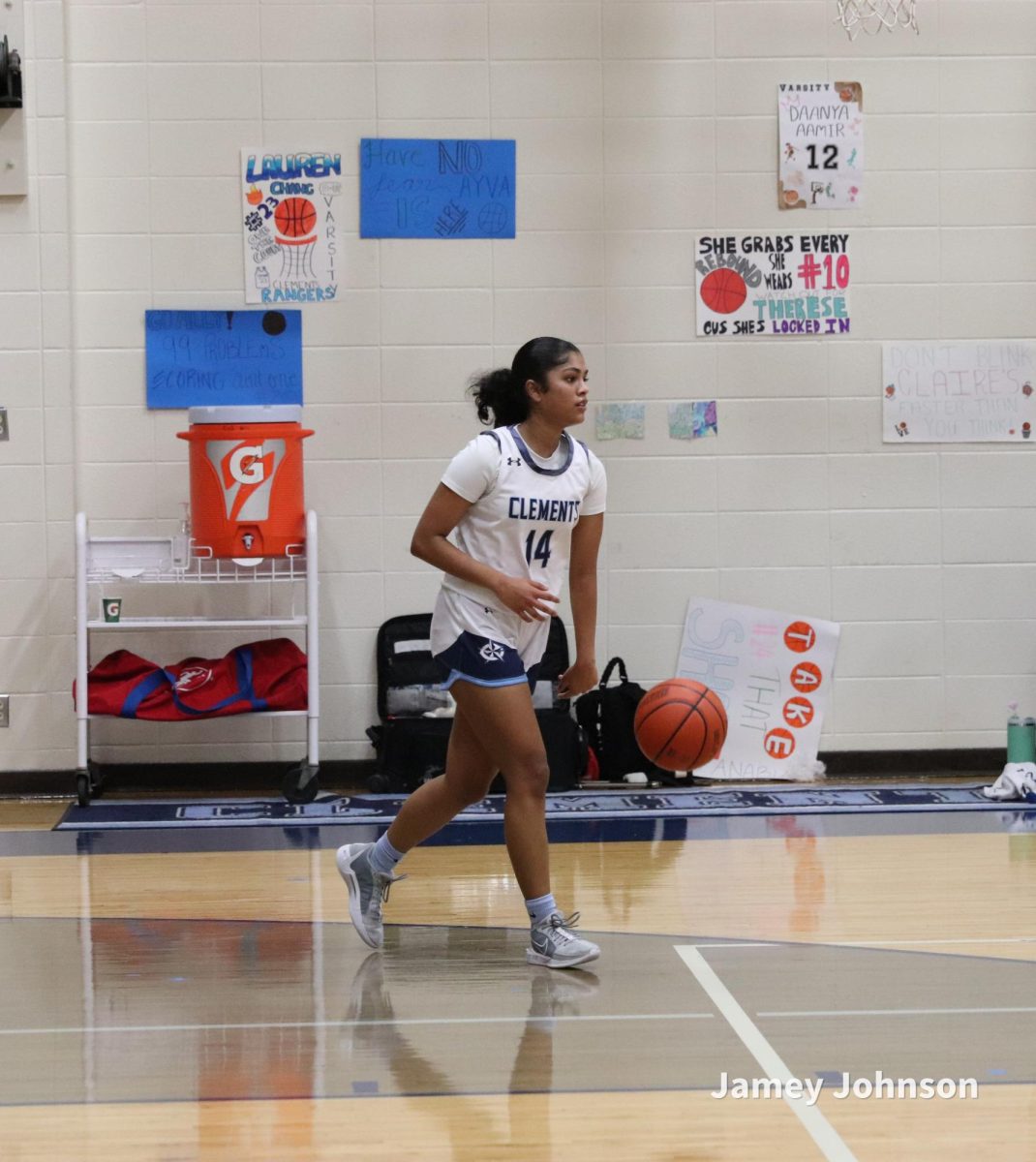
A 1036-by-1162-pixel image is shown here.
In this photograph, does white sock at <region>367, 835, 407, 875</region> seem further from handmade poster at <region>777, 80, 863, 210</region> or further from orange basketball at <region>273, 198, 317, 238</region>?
handmade poster at <region>777, 80, 863, 210</region>

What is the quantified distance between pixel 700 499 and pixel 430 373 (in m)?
1.20

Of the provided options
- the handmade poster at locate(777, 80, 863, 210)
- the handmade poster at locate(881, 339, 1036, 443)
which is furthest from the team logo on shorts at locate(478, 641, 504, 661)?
the handmade poster at locate(777, 80, 863, 210)

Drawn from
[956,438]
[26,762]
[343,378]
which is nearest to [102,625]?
[26,762]

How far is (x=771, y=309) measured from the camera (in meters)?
6.33

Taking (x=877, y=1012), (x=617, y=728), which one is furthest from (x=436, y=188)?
(x=877, y=1012)

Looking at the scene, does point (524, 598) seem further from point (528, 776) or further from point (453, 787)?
point (453, 787)

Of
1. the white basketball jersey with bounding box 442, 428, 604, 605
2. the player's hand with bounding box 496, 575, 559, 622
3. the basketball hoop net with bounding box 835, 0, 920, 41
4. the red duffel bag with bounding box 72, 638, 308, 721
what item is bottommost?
the red duffel bag with bounding box 72, 638, 308, 721

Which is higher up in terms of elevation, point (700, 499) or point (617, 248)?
point (617, 248)

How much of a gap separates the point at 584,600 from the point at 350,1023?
1.20m

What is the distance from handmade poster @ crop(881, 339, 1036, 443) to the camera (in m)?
6.38

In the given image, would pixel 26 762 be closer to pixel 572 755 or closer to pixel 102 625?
pixel 102 625

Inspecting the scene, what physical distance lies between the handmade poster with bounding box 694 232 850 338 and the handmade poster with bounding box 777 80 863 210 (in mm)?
161

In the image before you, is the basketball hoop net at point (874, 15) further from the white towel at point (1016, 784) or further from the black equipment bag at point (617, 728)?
the white towel at point (1016, 784)

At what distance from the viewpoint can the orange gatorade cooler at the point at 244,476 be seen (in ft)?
18.6
